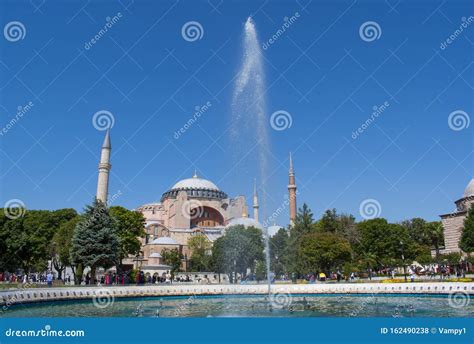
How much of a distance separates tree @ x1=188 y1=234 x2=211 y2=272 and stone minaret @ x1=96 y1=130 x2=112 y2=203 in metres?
12.6

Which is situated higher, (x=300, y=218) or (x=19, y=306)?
(x=300, y=218)

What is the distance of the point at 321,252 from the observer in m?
31.1

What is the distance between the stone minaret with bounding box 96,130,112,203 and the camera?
1677 inches

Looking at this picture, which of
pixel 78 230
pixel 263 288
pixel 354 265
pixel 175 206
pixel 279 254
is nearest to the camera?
pixel 263 288

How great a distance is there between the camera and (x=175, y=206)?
6231cm

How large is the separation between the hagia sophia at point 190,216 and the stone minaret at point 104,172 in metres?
9.76

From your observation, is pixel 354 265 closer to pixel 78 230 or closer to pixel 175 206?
pixel 78 230

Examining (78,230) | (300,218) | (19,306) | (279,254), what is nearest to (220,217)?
(300,218)

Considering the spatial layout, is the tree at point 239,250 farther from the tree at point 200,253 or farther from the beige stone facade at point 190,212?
the beige stone facade at point 190,212

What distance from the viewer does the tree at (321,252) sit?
31.0 metres

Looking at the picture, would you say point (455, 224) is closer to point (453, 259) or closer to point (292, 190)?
point (453, 259)

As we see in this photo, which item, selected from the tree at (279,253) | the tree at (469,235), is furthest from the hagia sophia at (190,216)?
the tree at (469,235)

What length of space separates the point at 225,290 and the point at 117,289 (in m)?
5.78

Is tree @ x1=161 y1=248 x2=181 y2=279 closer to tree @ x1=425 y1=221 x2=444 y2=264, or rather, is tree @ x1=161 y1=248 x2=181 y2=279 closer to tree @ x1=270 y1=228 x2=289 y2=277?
tree @ x1=270 y1=228 x2=289 y2=277
